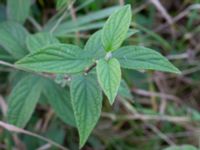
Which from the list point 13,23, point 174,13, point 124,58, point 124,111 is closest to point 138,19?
point 174,13

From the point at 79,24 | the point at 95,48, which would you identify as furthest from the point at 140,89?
the point at 95,48

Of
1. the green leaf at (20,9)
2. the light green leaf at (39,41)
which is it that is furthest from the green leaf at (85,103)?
the green leaf at (20,9)

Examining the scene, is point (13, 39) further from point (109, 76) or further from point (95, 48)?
point (109, 76)

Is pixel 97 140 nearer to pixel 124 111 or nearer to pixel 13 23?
pixel 124 111

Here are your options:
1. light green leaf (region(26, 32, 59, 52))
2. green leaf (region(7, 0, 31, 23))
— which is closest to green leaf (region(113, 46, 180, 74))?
light green leaf (region(26, 32, 59, 52))

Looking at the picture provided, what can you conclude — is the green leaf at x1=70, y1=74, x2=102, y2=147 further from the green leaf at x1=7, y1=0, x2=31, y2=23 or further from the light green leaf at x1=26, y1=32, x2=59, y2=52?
the green leaf at x1=7, y1=0, x2=31, y2=23

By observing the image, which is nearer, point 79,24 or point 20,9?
point 20,9
